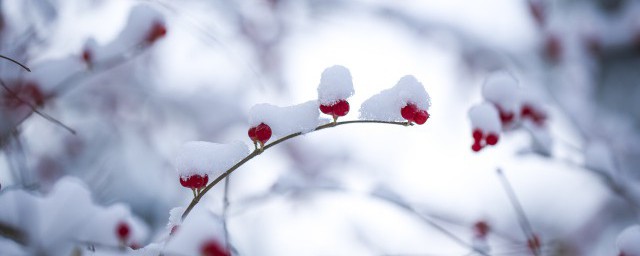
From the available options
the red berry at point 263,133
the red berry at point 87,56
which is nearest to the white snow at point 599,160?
the red berry at point 263,133

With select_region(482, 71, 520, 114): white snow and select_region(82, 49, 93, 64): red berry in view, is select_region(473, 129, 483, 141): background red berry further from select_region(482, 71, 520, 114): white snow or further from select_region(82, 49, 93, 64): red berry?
select_region(82, 49, 93, 64): red berry

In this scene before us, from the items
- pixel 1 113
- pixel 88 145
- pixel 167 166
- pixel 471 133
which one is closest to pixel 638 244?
pixel 471 133

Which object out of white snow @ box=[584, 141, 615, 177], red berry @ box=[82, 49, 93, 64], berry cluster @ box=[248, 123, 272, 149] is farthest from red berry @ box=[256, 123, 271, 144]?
white snow @ box=[584, 141, 615, 177]

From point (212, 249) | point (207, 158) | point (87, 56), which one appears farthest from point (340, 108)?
point (87, 56)

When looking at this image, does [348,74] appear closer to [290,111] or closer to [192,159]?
[290,111]

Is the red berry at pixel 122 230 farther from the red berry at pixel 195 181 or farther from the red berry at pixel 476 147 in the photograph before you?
A: the red berry at pixel 476 147

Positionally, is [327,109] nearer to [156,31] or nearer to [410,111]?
[410,111]
